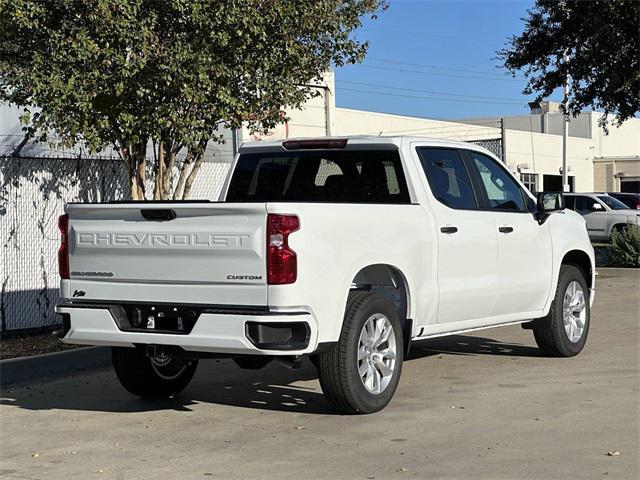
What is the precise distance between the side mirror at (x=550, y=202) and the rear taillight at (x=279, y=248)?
3.63 m

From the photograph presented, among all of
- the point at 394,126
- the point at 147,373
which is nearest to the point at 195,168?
the point at 147,373

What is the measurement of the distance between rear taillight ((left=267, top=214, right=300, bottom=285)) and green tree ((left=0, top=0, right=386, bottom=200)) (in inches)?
178

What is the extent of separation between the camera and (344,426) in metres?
7.60

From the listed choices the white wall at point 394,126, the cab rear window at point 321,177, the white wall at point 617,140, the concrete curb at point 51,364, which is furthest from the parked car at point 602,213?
the white wall at point 617,140

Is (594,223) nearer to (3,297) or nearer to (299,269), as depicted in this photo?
(3,297)

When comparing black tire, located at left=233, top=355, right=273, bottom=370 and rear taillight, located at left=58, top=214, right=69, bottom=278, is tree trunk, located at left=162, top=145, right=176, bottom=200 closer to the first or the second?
rear taillight, located at left=58, top=214, right=69, bottom=278

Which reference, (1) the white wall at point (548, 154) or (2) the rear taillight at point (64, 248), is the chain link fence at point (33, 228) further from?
(1) the white wall at point (548, 154)

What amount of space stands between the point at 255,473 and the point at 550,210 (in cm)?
473

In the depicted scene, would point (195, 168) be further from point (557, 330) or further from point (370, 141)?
point (557, 330)

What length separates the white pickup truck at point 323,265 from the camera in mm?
7258

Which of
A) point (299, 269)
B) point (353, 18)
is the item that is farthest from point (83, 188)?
point (299, 269)

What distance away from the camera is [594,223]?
109 feet

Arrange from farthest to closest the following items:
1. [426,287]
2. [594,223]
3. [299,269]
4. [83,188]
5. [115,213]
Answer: [594,223], [83,188], [426,287], [115,213], [299,269]

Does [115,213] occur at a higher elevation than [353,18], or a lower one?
lower
